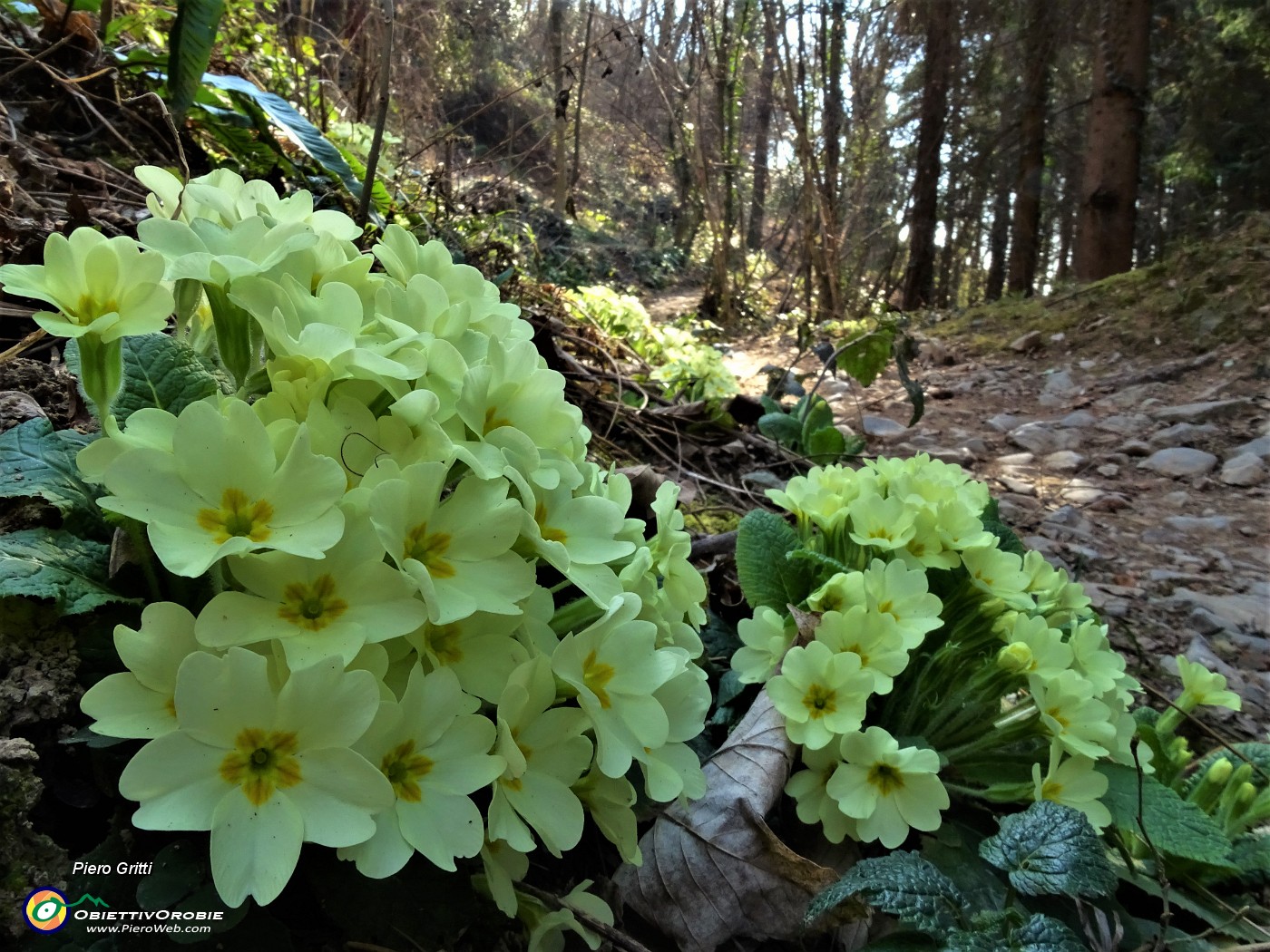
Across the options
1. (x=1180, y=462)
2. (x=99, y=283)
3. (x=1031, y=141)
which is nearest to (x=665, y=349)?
(x=1180, y=462)

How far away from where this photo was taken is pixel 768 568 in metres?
1.31

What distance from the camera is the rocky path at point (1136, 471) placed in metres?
2.07

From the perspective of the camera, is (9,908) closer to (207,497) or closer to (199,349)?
(207,497)

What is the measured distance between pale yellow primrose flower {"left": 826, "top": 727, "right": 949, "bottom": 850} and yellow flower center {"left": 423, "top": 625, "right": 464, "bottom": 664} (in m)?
0.54

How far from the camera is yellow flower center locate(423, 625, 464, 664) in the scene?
654 mm

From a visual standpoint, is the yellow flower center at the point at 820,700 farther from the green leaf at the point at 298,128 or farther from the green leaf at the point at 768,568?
the green leaf at the point at 298,128

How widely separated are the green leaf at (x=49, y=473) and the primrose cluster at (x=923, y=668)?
30.7 inches

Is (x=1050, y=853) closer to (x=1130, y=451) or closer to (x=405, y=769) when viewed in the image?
(x=405, y=769)

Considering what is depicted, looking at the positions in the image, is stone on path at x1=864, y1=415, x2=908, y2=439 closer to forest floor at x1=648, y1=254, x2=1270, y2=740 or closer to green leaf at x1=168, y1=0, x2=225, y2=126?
forest floor at x1=648, y1=254, x2=1270, y2=740

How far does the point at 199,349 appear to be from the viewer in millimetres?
836

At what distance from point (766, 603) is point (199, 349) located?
0.88 m

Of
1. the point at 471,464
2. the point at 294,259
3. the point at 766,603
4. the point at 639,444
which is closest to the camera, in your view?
the point at 471,464

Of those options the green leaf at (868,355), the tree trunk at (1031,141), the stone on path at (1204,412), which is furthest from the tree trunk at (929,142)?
the green leaf at (868,355)

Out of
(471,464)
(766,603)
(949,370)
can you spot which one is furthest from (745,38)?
(471,464)
